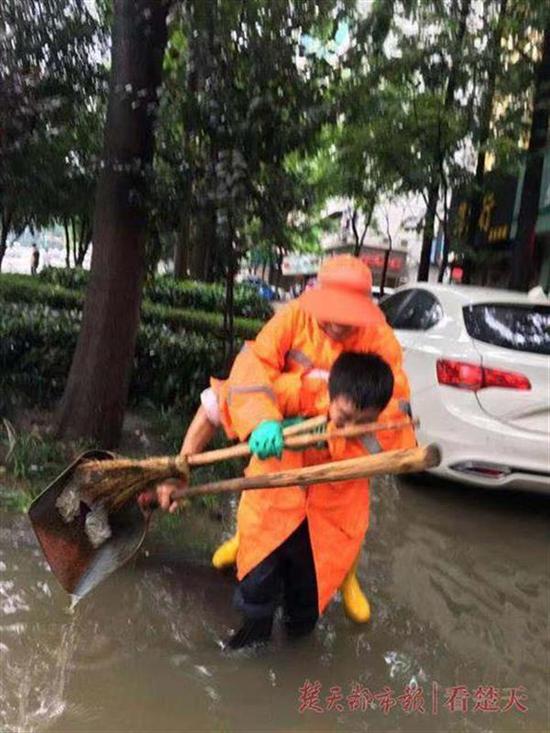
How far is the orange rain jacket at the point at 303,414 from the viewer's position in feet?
8.90

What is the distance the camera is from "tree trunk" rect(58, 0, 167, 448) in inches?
187

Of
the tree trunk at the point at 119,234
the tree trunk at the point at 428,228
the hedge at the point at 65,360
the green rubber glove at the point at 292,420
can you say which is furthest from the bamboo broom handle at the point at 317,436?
the tree trunk at the point at 428,228

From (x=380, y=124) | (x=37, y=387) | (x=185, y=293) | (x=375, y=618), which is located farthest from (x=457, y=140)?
(x=375, y=618)

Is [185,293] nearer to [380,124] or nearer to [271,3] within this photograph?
[380,124]

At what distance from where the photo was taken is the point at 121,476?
3031 mm

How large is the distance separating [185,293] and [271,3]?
921 centimetres

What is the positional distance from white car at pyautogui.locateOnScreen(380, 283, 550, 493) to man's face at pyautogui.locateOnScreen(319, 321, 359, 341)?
206 centimetres

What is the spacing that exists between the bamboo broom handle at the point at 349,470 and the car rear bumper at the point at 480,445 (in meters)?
2.30

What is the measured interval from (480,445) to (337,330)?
230 centimetres

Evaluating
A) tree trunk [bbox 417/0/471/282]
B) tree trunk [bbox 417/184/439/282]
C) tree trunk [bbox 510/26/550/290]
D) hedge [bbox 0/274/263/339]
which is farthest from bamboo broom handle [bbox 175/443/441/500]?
tree trunk [bbox 417/184/439/282]

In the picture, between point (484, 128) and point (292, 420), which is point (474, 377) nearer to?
point (292, 420)

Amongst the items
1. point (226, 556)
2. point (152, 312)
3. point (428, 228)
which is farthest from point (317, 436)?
point (428, 228)

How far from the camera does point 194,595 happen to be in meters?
3.52

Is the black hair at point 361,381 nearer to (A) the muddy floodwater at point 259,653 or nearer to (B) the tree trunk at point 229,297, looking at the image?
(A) the muddy floodwater at point 259,653
